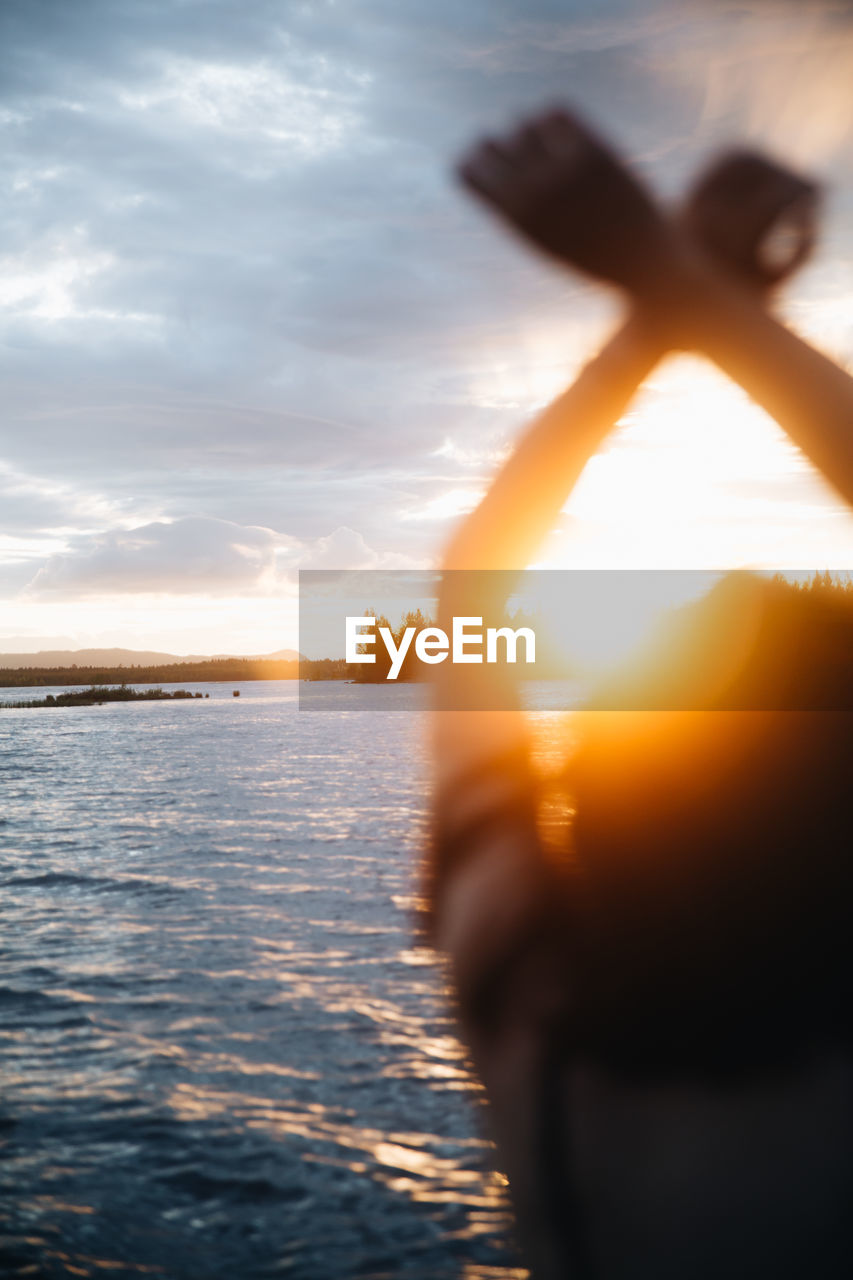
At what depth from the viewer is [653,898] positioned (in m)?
1.05

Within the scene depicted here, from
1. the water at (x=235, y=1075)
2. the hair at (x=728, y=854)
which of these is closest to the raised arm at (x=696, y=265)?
the hair at (x=728, y=854)

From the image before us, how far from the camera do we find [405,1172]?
5.52 m

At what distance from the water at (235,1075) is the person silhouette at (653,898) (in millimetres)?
110

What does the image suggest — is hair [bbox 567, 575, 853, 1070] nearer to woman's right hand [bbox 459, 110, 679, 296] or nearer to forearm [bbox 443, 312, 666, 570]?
forearm [bbox 443, 312, 666, 570]

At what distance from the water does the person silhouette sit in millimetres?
110

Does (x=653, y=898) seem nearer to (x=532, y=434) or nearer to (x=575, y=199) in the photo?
(x=532, y=434)

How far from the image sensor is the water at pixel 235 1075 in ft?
15.8

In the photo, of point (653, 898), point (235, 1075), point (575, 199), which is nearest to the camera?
point (575, 199)

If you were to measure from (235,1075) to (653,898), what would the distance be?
7322mm

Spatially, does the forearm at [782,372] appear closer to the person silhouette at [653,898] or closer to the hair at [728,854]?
the person silhouette at [653,898]

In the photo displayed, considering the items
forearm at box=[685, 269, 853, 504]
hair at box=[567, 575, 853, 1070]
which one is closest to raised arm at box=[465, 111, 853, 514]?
forearm at box=[685, 269, 853, 504]

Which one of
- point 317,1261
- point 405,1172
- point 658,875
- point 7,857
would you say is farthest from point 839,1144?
point 7,857

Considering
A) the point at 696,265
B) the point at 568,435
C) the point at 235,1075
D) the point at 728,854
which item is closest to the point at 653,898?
the point at 728,854

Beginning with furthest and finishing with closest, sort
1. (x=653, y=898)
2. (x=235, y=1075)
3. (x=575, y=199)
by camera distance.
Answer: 1. (x=235, y=1075)
2. (x=653, y=898)
3. (x=575, y=199)
